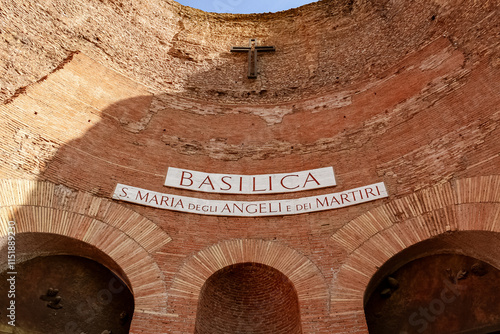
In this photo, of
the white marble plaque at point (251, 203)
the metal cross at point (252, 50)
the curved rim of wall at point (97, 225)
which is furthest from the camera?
the metal cross at point (252, 50)

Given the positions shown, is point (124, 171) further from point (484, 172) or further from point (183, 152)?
point (484, 172)

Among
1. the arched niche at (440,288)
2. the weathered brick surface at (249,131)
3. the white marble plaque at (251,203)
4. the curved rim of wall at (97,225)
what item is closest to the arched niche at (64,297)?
the weathered brick surface at (249,131)

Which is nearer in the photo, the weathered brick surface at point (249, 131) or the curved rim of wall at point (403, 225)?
the curved rim of wall at point (403, 225)

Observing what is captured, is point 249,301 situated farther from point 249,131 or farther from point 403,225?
point 249,131

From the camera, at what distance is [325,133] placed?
7883 mm

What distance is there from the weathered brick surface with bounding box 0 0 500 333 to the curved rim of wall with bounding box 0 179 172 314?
19 mm

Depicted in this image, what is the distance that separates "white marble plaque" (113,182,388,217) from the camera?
6641mm

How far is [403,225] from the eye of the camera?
19.8 ft

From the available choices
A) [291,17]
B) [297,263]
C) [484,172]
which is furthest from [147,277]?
[291,17]

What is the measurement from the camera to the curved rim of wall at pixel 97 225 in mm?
5695

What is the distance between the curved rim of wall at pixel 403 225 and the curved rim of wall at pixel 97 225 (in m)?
2.46

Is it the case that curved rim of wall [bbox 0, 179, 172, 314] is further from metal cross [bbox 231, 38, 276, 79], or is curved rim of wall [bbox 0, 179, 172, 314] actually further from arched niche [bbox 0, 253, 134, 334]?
metal cross [bbox 231, 38, 276, 79]

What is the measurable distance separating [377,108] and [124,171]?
4588mm

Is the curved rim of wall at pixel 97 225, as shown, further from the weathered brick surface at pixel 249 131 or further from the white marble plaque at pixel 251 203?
the white marble plaque at pixel 251 203
